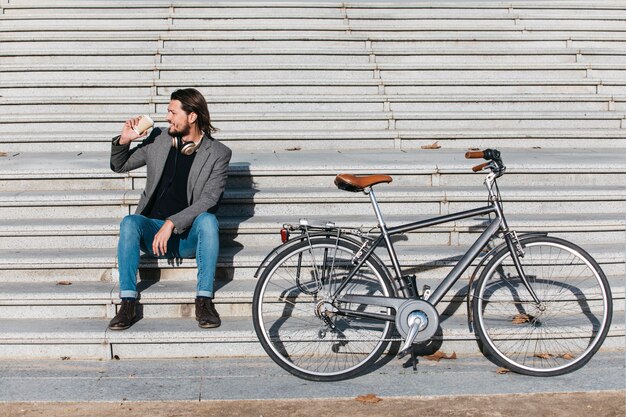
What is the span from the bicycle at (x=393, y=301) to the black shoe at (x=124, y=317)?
86cm

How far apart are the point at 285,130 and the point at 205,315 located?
363 centimetres

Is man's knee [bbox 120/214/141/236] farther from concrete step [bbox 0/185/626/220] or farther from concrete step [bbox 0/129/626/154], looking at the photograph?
concrete step [bbox 0/129/626/154]

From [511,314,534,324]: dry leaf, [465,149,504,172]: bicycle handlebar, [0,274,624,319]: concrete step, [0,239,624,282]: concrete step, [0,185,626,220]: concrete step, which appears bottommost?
[511,314,534,324]: dry leaf

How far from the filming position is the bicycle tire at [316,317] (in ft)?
17.6

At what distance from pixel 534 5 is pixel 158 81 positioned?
4935mm

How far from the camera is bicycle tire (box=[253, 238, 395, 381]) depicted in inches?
211

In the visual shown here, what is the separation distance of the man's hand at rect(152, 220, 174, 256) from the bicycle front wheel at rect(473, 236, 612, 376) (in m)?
1.95

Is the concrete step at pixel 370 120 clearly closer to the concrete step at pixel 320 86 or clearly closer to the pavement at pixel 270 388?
the concrete step at pixel 320 86

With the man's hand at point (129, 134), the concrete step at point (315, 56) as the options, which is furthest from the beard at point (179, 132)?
the concrete step at point (315, 56)

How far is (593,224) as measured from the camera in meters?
6.84

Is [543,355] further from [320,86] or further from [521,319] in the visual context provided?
[320,86]

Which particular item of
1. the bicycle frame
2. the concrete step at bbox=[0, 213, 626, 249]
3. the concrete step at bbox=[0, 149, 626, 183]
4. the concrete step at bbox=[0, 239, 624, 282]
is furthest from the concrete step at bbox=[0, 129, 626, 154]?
the bicycle frame

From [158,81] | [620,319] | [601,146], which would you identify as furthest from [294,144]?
[620,319]

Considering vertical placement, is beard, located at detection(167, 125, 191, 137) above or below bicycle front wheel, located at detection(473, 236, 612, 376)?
above
